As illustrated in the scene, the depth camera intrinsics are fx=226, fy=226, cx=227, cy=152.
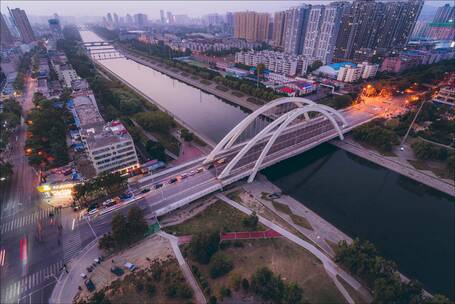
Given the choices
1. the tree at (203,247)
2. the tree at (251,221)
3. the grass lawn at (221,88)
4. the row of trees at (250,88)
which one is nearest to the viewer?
the tree at (203,247)

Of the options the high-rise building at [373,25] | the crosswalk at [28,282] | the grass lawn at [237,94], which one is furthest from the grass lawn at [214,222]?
the high-rise building at [373,25]

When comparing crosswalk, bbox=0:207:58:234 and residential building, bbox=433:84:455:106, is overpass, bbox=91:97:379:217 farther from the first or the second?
residential building, bbox=433:84:455:106

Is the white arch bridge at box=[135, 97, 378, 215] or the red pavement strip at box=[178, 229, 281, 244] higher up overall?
the white arch bridge at box=[135, 97, 378, 215]

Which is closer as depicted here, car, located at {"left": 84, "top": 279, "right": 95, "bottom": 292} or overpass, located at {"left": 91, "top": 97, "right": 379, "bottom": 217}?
car, located at {"left": 84, "top": 279, "right": 95, "bottom": 292}

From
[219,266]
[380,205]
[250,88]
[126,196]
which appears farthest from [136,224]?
[250,88]

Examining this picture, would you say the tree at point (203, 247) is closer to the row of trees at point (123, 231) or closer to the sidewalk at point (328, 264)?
the row of trees at point (123, 231)

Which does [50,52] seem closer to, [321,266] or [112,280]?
[112,280]

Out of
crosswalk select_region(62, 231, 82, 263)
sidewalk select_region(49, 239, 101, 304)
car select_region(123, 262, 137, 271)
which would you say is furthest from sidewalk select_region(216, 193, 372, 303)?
crosswalk select_region(62, 231, 82, 263)
